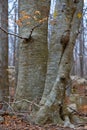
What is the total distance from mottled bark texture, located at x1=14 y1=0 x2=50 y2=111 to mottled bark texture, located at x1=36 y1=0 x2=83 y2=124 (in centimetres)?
97

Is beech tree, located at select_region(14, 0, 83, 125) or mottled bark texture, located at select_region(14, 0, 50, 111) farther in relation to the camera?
mottled bark texture, located at select_region(14, 0, 50, 111)

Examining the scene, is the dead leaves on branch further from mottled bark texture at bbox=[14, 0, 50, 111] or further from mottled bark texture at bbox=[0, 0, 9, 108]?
mottled bark texture at bbox=[0, 0, 9, 108]

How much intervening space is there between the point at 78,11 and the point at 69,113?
220 centimetres

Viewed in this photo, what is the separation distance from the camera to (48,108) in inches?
219

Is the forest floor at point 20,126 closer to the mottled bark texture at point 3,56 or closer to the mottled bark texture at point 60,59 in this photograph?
the mottled bark texture at point 60,59

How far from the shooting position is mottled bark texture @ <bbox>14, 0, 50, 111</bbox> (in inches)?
275

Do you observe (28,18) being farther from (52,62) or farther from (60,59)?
(60,59)

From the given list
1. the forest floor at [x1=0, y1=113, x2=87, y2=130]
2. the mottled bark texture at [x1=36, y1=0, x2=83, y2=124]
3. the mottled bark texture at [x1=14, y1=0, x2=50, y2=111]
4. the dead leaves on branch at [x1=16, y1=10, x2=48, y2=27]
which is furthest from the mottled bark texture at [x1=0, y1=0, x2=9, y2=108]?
the mottled bark texture at [x1=36, y1=0, x2=83, y2=124]

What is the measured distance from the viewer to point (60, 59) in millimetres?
5957

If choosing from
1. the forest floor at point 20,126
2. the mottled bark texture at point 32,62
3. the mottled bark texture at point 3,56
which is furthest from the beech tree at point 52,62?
the mottled bark texture at point 3,56

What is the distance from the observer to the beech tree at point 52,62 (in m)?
5.63

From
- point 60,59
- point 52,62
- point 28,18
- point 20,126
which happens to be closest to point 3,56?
point 28,18

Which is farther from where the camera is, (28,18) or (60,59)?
(28,18)

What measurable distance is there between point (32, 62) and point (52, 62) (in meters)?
1.06
